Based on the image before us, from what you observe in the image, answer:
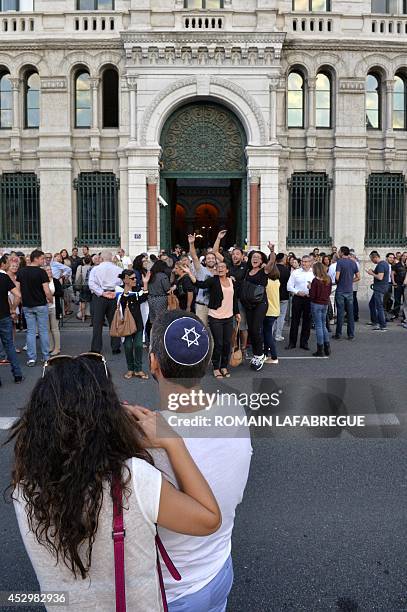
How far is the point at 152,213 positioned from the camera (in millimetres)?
20078

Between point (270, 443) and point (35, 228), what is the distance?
17.0 meters

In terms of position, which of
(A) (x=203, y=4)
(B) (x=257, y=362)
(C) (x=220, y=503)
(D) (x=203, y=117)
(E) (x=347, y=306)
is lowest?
(B) (x=257, y=362)

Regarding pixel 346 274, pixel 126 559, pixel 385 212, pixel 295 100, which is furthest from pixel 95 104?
pixel 126 559

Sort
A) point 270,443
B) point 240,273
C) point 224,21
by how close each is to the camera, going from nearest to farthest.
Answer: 1. point 270,443
2. point 240,273
3. point 224,21

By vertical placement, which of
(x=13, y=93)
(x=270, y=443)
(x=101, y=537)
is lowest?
(x=270, y=443)

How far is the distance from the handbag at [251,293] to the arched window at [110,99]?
13.5 m

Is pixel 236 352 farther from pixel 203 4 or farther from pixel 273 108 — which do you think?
pixel 203 4

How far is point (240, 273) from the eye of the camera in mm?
10461

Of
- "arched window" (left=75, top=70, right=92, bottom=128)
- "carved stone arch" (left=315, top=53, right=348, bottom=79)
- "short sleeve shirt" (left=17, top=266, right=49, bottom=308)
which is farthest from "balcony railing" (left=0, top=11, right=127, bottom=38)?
"short sleeve shirt" (left=17, top=266, right=49, bottom=308)

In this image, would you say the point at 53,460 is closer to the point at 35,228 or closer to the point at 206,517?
the point at 206,517

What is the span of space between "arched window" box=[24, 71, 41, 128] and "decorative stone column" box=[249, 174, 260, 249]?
8324mm

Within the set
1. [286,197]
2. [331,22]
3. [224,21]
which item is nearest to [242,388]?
[286,197]

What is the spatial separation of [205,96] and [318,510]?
1781 cm

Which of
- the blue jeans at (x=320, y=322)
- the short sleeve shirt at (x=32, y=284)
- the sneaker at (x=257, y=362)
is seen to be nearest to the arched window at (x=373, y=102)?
the blue jeans at (x=320, y=322)
